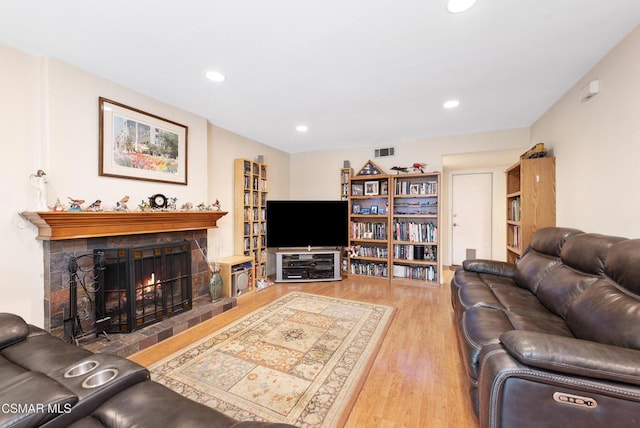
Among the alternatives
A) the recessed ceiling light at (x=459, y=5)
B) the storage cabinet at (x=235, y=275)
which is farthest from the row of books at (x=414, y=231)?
the recessed ceiling light at (x=459, y=5)

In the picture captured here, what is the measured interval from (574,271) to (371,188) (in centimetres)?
Result: 290

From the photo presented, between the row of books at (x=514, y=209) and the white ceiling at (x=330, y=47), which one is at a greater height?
the white ceiling at (x=330, y=47)

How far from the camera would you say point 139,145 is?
8.25 ft

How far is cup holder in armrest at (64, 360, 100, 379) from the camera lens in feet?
3.44

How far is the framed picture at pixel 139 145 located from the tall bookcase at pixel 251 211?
951 millimetres

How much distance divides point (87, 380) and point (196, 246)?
2.17 meters

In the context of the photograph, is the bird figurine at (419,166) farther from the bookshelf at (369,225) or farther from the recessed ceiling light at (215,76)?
the recessed ceiling light at (215,76)

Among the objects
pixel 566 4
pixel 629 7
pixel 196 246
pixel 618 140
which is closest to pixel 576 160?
pixel 618 140

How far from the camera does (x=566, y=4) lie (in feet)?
4.69

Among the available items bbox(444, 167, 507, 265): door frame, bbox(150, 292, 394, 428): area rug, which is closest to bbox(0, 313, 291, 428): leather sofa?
bbox(150, 292, 394, 428): area rug

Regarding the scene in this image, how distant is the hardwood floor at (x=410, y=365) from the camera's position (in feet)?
4.83

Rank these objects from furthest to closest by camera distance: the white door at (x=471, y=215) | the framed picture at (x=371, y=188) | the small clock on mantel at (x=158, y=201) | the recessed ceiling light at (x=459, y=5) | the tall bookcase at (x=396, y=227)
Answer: the white door at (x=471, y=215) < the framed picture at (x=371, y=188) < the tall bookcase at (x=396, y=227) < the small clock on mantel at (x=158, y=201) < the recessed ceiling light at (x=459, y=5)

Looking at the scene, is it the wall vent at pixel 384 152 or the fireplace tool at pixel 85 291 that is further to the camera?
the wall vent at pixel 384 152

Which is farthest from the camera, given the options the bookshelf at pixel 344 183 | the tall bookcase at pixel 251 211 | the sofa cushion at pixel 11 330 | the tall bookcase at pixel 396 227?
the bookshelf at pixel 344 183
